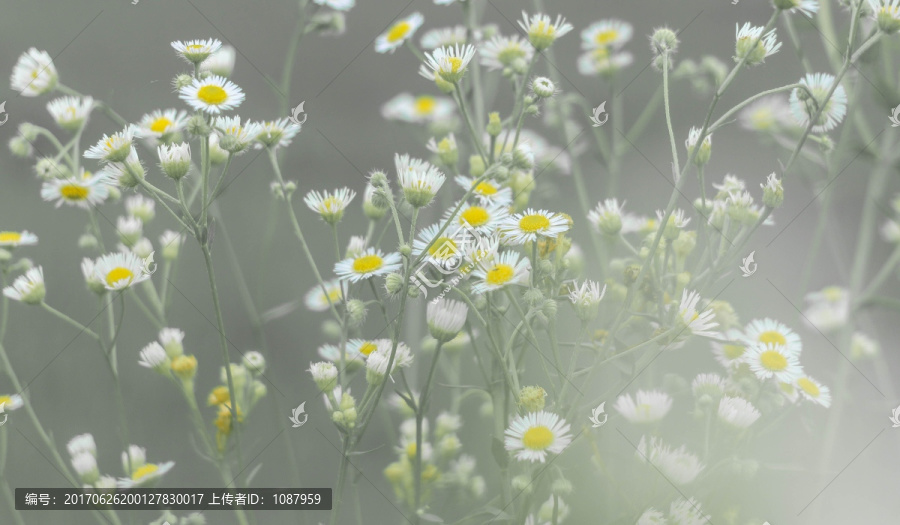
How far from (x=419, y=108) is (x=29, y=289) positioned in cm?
32

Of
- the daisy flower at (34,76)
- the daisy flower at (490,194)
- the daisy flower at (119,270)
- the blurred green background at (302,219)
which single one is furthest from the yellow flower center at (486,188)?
the daisy flower at (34,76)

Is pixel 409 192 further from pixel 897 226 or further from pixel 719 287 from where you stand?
pixel 897 226

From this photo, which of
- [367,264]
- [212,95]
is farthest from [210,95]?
[367,264]

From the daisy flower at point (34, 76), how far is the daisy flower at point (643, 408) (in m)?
0.43

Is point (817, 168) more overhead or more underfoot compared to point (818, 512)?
more overhead

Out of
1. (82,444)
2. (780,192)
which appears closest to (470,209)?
(780,192)

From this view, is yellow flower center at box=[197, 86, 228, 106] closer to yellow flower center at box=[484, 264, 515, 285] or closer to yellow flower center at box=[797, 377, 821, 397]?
yellow flower center at box=[484, 264, 515, 285]

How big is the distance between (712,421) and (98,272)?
0.39 metres

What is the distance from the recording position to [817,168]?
0.55 m

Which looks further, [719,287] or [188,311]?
[188,311]

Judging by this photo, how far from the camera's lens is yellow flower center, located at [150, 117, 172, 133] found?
0.44 m

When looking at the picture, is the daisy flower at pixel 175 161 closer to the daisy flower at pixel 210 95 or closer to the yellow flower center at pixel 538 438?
the daisy flower at pixel 210 95

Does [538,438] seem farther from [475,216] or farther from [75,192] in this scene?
[75,192]

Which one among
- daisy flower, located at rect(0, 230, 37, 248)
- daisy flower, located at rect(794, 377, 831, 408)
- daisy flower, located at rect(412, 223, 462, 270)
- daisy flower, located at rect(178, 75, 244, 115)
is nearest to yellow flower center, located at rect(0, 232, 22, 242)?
daisy flower, located at rect(0, 230, 37, 248)
